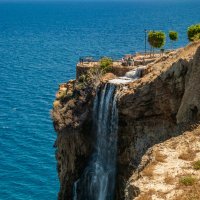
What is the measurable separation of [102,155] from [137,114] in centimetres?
1049

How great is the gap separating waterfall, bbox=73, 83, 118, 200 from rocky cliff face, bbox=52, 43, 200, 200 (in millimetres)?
1002

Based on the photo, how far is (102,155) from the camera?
6719cm

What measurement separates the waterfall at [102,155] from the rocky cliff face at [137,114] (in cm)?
100

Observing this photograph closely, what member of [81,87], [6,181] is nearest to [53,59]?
[6,181]

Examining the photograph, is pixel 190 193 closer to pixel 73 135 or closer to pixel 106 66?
pixel 73 135

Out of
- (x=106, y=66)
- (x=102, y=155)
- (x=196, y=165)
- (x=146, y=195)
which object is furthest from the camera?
(x=106, y=66)

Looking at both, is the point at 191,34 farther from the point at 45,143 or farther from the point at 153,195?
the point at 153,195

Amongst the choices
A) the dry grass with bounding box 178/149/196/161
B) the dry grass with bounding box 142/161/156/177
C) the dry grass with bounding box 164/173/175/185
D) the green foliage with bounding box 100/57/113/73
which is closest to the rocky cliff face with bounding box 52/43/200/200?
the green foliage with bounding box 100/57/113/73

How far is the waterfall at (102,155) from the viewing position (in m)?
64.1

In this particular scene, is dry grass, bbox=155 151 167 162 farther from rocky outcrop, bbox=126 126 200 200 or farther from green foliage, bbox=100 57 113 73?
green foliage, bbox=100 57 113 73

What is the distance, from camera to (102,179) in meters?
66.8

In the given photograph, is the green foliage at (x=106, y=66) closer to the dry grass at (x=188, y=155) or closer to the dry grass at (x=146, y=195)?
the dry grass at (x=188, y=155)

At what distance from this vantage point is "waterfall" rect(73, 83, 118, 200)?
64.1 meters

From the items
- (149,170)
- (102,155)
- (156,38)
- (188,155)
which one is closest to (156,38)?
(156,38)
